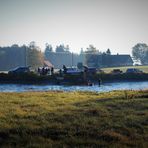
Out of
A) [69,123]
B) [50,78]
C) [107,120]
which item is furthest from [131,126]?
[50,78]

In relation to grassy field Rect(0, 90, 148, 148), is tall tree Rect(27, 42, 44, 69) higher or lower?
higher

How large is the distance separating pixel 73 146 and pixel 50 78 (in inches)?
2239

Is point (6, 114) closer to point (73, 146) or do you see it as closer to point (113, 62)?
point (73, 146)

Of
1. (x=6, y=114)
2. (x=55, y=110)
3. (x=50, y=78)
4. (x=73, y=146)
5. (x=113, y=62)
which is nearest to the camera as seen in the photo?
(x=73, y=146)

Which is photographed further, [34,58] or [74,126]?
[34,58]

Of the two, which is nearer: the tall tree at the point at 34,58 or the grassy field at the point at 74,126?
the grassy field at the point at 74,126

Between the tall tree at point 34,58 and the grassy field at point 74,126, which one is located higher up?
the tall tree at point 34,58

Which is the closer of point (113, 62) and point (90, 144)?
point (90, 144)

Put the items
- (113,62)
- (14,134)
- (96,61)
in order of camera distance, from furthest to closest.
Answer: (113,62), (96,61), (14,134)

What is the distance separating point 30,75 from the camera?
70.6 metres

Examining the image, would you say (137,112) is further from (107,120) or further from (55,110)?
(55,110)

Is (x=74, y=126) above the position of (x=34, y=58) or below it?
below

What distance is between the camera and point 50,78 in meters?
70.2

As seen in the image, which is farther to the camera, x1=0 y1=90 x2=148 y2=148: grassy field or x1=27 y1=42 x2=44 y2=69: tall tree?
x1=27 y1=42 x2=44 y2=69: tall tree
